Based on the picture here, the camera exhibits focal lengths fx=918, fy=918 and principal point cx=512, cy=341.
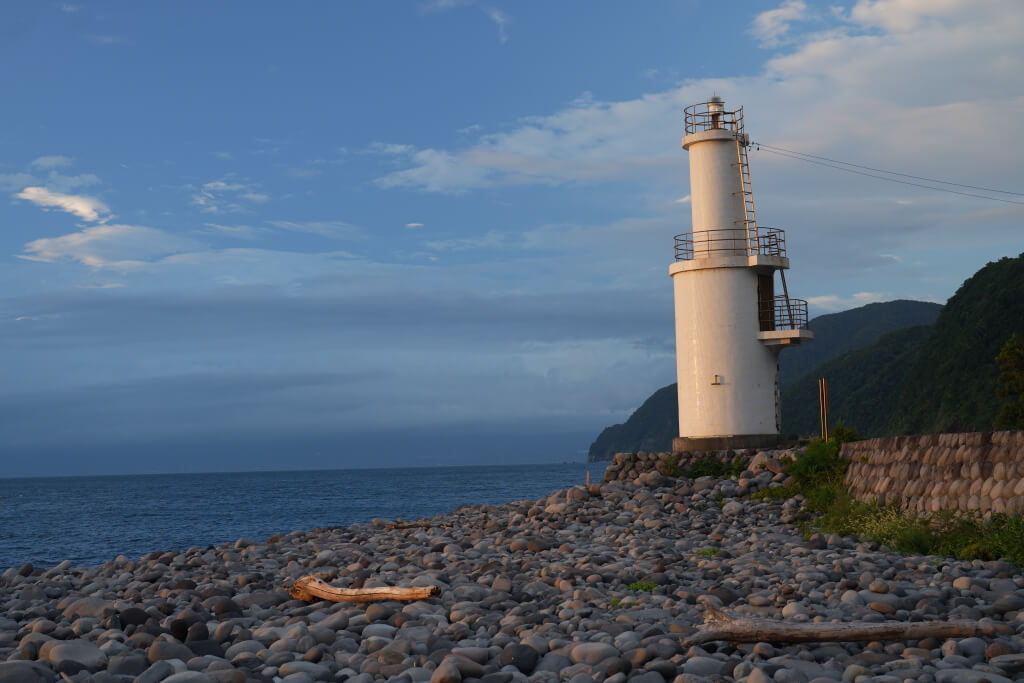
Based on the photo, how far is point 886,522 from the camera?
12281mm

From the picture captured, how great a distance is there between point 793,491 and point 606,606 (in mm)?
8359

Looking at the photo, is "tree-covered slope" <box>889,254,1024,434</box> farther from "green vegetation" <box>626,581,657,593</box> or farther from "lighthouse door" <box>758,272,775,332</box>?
"green vegetation" <box>626,581,657,593</box>

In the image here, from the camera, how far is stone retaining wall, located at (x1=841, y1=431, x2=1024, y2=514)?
36.1ft

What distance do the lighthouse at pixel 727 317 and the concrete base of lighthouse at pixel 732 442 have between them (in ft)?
0.07

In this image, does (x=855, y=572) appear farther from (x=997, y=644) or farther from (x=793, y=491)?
(x=793, y=491)

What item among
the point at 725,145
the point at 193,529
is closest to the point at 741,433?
the point at 725,145

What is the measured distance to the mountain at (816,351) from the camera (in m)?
170

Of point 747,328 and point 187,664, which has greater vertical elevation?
point 747,328

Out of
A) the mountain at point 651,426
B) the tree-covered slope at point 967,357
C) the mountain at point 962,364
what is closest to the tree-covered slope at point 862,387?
the mountain at point 962,364

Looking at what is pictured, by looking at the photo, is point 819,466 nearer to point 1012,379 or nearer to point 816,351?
point 1012,379

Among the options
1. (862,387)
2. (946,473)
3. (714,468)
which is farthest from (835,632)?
(862,387)

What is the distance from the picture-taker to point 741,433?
20.4 m

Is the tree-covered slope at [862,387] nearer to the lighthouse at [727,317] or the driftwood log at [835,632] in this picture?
the lighthouse at [727,317]

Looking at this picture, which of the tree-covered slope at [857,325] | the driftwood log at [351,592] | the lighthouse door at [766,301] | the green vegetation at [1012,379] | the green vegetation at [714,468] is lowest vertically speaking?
the driftwood log at [351,592]
